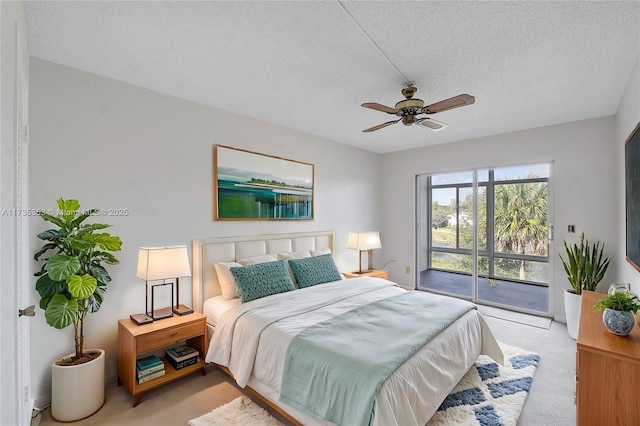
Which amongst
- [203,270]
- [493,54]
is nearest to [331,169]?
[203,270]

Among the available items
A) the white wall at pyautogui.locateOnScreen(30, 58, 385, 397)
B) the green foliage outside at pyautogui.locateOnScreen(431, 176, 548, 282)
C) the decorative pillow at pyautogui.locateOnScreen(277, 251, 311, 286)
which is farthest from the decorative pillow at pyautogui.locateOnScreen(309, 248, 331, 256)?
the green foliage outside at pyautogui.locateOnScreen(431, 176, 548, 282)

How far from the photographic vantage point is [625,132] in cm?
287

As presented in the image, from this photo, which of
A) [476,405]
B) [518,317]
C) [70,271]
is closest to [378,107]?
[476,405]

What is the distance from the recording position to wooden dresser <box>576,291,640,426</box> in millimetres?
1512

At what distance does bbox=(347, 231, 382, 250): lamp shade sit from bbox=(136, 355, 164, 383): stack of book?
2920 millimetres

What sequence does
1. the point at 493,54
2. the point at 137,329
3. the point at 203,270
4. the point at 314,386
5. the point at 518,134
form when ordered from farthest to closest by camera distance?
the point at 518,134 → the point at 203,270 → the point at 137,329 → the point at 493,54 → the point at 314,386

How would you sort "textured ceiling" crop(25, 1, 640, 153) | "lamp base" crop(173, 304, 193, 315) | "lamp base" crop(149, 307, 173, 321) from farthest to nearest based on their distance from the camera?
"lamp base" crop(173, 304, 193, 315) < "lamp base" crop(149, 307, 173, 321) < "textured ceiling" crop(25, 1, 640, 153)

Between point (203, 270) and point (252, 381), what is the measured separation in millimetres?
1257

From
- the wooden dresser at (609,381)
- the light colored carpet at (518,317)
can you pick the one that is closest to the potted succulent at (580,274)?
the light colored carpet at (518,317)

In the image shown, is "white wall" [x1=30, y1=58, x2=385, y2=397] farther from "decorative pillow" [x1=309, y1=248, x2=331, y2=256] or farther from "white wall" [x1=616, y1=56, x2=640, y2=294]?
"white wall" [x1=616, y1=56, x2=640, y2=294]

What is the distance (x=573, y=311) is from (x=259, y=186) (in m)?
3.96

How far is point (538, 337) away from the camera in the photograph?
351 centimetres

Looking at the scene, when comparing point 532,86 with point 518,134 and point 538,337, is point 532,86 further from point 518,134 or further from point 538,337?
point 538,337

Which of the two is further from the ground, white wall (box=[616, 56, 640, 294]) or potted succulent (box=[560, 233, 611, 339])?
white wall (box=[616, 56, 640, 294])
